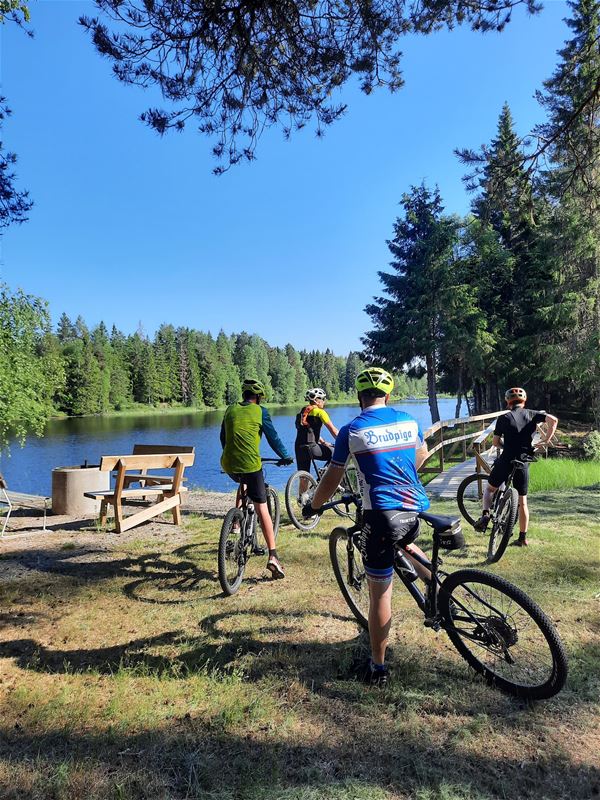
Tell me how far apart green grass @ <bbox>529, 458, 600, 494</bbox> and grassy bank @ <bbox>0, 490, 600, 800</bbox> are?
21.8 ft

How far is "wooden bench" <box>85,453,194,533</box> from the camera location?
630 centimetres

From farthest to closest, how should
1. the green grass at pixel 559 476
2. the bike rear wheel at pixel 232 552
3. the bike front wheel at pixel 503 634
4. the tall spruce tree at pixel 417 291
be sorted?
the tall spruce tree at pixel 417 291 → the green grass at pixel 559 476 → the bike rear wheel at pixel 232 552 → the bike front wheel at pixel 503 634

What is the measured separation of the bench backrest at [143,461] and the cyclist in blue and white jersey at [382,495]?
4.39 m

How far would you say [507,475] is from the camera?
5.55 metres

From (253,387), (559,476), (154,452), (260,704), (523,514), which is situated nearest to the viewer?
(260,704)

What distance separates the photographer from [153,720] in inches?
102

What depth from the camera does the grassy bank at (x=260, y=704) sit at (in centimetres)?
215

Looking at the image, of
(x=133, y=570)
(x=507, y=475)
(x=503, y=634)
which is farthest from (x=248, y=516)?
(x=507, y=475)

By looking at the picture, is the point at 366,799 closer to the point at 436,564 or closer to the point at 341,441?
the point at 436,564

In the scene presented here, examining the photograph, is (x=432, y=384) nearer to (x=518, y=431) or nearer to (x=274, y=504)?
(x=518, y=431)

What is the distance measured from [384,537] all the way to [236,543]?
2254 millimetres

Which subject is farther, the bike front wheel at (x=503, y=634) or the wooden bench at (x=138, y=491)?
the wooden bench at (x=138, y=491)

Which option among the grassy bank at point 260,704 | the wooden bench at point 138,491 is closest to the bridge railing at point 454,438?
the grassy bank at point 260,704

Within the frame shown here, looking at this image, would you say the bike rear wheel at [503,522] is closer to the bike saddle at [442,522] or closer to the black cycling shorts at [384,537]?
the bike saddle at [442,522]
